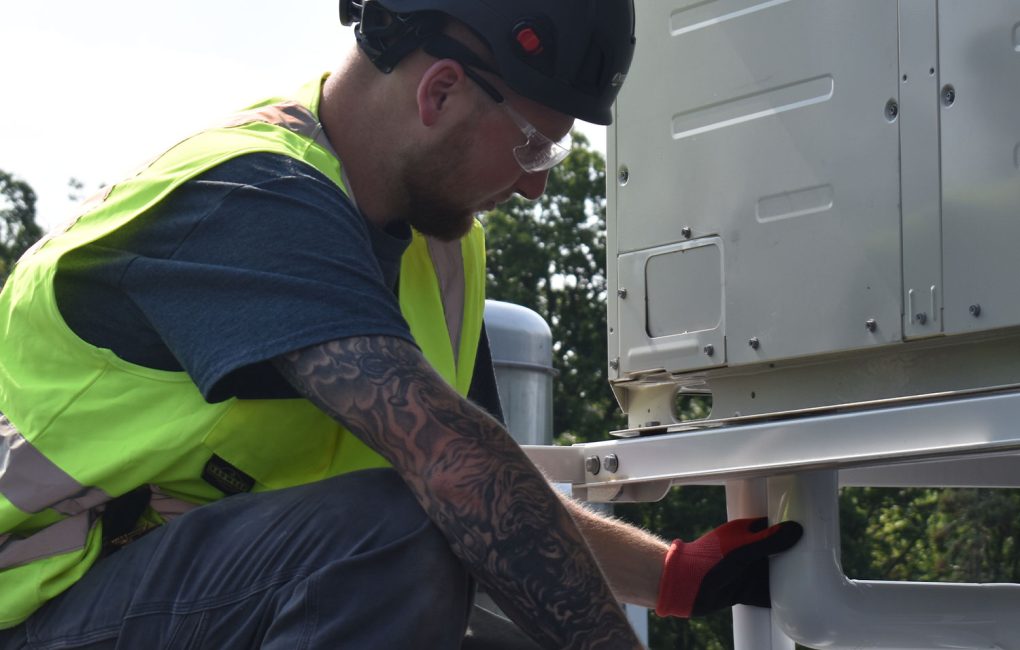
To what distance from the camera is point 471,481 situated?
190 cm

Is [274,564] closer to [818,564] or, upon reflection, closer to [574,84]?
[574,84]

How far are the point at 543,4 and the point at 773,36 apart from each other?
2.71ft

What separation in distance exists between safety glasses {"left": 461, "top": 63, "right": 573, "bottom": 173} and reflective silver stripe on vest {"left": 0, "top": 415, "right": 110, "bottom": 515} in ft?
2.81

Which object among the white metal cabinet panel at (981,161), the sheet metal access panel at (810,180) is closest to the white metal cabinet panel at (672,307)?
the sheet metal access panel at (810,180)

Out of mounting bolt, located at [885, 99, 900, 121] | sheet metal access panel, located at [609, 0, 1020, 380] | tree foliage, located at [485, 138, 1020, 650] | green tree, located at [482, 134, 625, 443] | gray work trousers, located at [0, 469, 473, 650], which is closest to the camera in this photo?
gray work trousers, located at [0, 469, 473, 650]

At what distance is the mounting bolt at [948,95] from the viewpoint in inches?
98.4

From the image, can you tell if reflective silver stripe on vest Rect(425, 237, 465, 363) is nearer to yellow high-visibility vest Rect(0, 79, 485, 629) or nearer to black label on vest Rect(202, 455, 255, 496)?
yellow high-visibility vest Rect(0, 79, 485, 629)

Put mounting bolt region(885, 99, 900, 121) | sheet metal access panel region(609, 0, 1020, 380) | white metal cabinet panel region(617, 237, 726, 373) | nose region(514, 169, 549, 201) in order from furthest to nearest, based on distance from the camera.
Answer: white metal cabinet panel region(617, 237, 726, 373), mounting bolt region(885, 99, 900, 121), sheet metal access panel region(609, 0, 1020, 380), nose region(514, 169, 549, 201)

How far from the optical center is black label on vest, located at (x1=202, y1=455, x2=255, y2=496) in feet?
6.81

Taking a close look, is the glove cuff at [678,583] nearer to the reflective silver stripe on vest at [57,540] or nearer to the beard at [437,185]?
the beard at [437,185]

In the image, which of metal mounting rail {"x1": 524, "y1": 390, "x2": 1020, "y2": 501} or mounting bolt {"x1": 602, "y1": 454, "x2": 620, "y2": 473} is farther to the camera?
mounting bolt {"x1": 602, "y1": 454, "x2": 620, "y2": 473}

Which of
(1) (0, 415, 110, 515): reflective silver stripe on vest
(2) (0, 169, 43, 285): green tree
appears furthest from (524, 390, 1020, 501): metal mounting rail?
(2) (0, 169, 43, 285): green tree

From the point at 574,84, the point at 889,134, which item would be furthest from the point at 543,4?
the point at 889,134

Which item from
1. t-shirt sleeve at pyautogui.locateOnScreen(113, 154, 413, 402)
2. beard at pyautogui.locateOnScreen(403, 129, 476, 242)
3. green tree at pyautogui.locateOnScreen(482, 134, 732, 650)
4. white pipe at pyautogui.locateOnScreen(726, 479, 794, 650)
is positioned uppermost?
green tree at pyautogui.locateOnScreen(482, 134, 732, 650)
